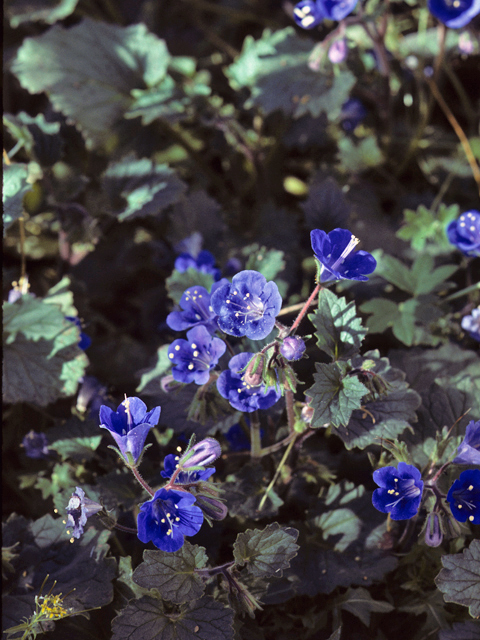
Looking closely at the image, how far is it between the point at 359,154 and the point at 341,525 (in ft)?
5.85

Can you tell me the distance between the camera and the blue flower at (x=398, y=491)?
54.0 inches

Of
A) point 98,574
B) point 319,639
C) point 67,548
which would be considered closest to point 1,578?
point 67,548

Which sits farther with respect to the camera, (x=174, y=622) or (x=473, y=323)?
(x=473, y=323)

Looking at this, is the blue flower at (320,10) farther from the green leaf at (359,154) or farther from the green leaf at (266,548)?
the green leaf at (266,548)

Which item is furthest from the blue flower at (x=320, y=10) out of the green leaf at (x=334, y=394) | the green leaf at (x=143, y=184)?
the green leaf at (x=334, y=394)

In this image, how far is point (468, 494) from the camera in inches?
56.5

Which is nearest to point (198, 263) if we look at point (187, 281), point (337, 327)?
point (187, 281)

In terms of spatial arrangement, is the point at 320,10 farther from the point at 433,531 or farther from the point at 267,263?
the point at 433,531

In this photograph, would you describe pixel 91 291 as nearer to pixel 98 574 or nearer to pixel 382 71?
pixel 98 574

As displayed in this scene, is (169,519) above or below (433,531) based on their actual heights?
above

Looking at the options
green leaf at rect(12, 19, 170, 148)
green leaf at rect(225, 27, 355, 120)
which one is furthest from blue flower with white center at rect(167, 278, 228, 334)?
green leaf at rect(12, 19, 170, 148)

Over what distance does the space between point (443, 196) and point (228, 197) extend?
1.06 meters

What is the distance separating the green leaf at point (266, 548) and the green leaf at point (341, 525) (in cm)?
34

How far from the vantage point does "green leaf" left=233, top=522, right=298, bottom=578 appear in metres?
1.40
